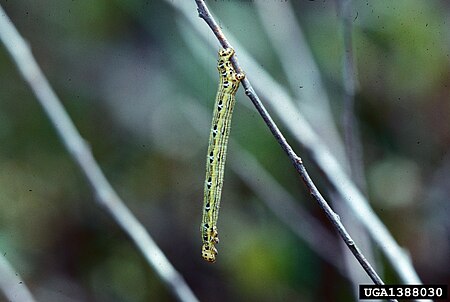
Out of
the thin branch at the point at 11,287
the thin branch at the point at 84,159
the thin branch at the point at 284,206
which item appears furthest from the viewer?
the thin branch at the point at 284,206

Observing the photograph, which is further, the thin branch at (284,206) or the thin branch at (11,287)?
the thin branch at (284,206)

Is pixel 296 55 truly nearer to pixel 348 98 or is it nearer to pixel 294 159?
pixel 348 98

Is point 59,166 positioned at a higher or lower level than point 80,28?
lower

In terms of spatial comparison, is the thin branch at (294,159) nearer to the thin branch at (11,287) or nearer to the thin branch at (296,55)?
the thin branch at (296,55)

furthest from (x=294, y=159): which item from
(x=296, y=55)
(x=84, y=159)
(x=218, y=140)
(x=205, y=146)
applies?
(x=205, y=146)

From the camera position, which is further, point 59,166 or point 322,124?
point 59,166

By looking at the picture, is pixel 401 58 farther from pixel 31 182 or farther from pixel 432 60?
pixel 31 182

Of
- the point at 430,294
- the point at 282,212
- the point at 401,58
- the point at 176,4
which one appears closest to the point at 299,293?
the point at 282,212

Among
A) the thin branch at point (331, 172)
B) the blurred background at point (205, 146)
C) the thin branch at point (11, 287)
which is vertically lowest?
the thin branch at point (11, 287)

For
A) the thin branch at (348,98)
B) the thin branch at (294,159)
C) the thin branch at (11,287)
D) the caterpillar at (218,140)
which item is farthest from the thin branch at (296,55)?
the thin branch at (11,287)
